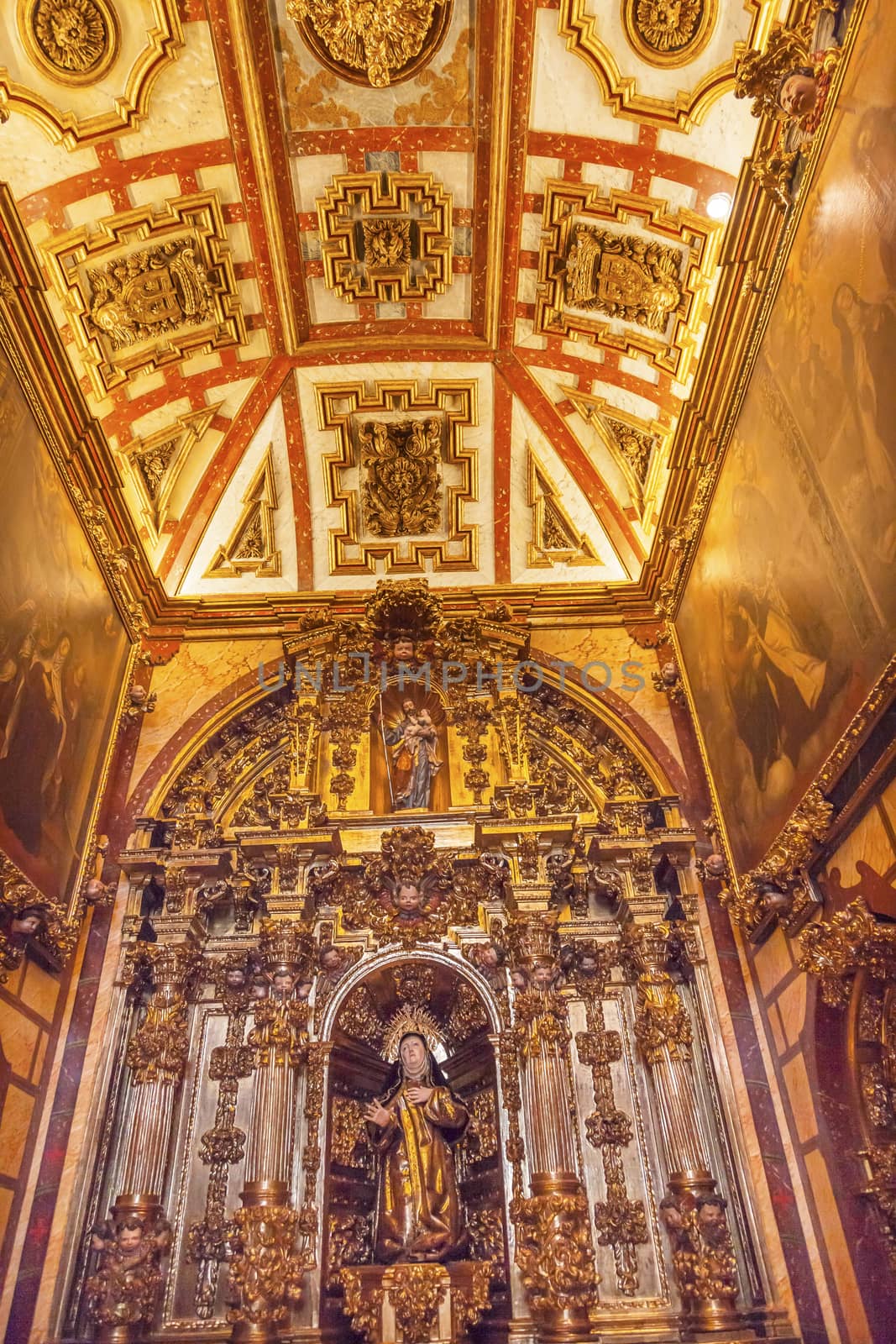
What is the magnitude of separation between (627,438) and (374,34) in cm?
540

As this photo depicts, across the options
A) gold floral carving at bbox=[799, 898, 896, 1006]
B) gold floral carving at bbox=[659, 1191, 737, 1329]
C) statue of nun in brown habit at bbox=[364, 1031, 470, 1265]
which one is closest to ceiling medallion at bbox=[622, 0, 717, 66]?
gold floral carving at bbox=[799, 898, 896, 1006]

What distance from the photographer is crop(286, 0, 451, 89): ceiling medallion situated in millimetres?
8844

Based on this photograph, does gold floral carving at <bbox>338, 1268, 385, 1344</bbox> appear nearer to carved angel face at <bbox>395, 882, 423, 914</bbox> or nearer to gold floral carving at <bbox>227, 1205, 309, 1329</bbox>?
gold floral carving at <bbox>227, 1205, 309, 1329</bbox>

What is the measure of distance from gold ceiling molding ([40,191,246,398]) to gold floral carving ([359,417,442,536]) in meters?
2.39

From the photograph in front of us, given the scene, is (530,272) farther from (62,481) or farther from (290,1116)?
(290,1116)

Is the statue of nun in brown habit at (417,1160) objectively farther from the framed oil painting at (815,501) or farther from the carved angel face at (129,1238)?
the framed oil painting at (815,501)

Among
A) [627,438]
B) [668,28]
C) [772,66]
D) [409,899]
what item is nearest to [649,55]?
[668,28]

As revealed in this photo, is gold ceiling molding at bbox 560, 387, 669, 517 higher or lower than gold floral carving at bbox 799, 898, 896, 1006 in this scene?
higher

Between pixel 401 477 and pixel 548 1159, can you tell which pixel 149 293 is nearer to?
pixel 401 477

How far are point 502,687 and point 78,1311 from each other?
7388 millimetres

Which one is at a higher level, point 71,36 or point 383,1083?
point 71,36

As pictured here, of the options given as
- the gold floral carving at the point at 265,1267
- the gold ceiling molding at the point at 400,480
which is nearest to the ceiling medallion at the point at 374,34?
the gold ceiling molding at the point at 400,480

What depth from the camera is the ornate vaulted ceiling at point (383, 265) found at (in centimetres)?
864

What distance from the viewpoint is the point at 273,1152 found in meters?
8.02
